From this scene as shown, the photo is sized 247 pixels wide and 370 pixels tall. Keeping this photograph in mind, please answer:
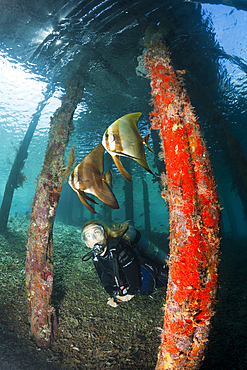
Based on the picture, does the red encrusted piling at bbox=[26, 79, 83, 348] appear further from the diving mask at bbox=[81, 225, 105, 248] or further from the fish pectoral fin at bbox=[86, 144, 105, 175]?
the fish pectoral fin at bbox=[86, 144, 105, 175]

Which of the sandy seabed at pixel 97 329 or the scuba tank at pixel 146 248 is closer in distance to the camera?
the sandy seabed at pixel 97 329

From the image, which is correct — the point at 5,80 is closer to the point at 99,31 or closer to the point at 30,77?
the point at 30,77

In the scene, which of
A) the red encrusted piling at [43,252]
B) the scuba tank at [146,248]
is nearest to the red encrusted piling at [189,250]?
the scuba tank at [146,248]

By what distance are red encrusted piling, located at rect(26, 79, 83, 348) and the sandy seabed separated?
275mm

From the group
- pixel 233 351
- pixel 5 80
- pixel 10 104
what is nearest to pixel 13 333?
pixel 233 351

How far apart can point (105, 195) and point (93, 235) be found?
2.10 metres

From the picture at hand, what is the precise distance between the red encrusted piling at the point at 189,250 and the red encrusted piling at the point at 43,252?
2.59m

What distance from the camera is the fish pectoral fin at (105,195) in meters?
1.54

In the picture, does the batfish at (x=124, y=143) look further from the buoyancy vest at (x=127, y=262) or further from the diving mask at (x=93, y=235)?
the diving mask at (x=93, y=235)

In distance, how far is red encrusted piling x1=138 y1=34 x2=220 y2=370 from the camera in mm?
1492

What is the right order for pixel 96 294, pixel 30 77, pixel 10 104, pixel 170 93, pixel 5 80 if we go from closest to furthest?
pixel 170 93
pixel 96 294
pixel 30 77
pixel 5 80
pixel 10 104

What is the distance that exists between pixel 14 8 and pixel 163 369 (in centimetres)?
887

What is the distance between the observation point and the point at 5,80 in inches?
376

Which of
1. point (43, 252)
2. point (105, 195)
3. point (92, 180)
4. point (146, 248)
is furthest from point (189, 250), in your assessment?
point (43, 252)
